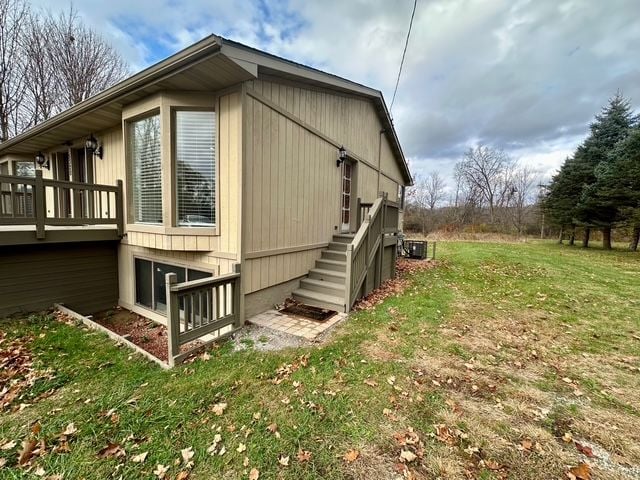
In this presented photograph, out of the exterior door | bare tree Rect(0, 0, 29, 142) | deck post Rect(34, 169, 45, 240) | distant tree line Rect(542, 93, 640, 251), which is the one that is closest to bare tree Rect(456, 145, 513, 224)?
distant tree line Rect(542, 93, 640, 251)

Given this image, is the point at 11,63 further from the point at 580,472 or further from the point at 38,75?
the point at 580,472

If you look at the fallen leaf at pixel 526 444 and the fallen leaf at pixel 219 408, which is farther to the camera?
the fallen leaf at pixel 219 408

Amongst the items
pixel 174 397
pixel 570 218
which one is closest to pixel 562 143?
pixel 570 218

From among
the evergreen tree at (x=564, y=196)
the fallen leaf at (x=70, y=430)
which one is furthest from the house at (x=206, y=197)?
the evergreen tree at (x=564, y=196)

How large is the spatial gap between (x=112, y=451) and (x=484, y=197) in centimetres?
3683

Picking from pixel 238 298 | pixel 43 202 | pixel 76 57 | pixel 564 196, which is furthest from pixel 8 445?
pixel 564 196

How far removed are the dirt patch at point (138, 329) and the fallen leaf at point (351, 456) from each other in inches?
Answer: 112

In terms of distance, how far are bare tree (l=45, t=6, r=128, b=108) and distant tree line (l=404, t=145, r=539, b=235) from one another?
93.1 feet

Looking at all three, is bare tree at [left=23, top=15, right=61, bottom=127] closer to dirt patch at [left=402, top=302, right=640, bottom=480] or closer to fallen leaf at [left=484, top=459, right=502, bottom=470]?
dirt patch at [left=402, top=302, right=640, bottom=480]

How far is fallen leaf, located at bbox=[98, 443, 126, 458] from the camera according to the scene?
2072 millimetres

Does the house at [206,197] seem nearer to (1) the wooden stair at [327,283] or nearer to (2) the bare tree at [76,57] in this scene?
(1) the wooden stair at [327,283]

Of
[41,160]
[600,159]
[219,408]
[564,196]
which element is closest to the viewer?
[219,408]

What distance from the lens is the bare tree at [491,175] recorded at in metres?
31.1

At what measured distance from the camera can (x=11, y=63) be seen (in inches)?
476
